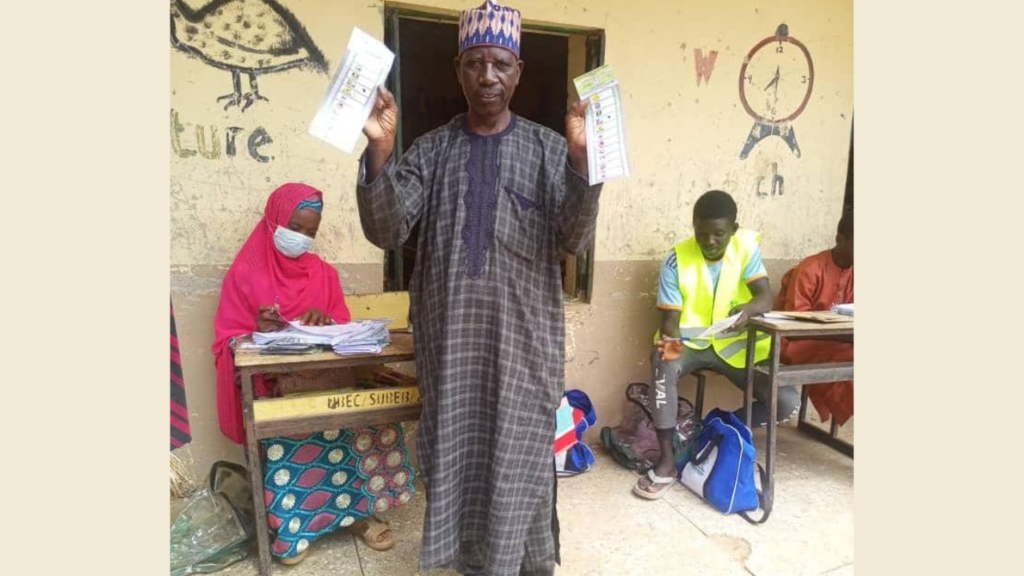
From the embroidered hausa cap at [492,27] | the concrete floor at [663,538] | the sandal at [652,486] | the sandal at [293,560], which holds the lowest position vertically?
the concrete floor at [663,538]

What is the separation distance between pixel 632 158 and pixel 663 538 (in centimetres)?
212

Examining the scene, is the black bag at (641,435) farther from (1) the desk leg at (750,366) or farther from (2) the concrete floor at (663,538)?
(1) the desk leg at (750,366)

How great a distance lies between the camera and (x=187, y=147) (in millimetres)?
2736

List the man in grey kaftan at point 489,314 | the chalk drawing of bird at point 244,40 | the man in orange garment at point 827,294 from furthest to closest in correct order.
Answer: the man in orange garment at point 827,294
the chalk drawing of bird at point 244,40
the man in grey kaftan at point 489,314

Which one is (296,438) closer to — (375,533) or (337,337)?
(337,337)

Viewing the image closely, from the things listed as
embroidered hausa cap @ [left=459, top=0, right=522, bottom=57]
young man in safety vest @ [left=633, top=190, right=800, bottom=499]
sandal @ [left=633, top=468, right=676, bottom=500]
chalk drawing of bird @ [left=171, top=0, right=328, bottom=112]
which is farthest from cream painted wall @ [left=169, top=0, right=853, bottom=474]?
embroidered hausa cap @ [left=459, top=0, right=522, bottom=57]

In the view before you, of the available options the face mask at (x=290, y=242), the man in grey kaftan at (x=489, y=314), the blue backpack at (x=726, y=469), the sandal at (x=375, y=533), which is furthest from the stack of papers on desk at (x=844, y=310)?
the face mask at (x=290, y=242)

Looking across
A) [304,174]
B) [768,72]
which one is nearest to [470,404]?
[304,174]

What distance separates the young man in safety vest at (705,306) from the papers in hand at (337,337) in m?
1.65

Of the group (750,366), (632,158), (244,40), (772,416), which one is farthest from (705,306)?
(244,40)

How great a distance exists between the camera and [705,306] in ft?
10.9

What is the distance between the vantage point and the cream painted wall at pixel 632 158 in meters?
2.80

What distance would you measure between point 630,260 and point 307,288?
1968 millimetres

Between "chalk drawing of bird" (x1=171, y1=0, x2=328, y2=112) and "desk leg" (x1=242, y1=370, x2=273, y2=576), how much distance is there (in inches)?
55.9
